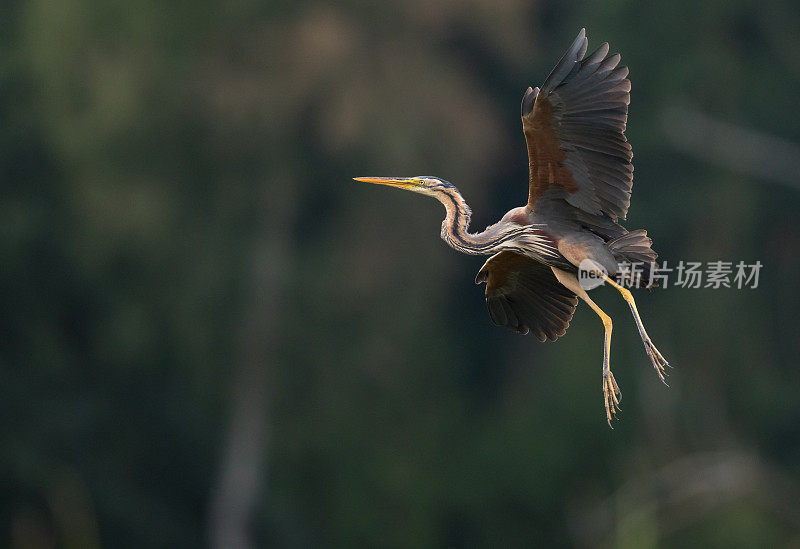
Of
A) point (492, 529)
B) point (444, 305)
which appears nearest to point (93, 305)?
point (444, 305)

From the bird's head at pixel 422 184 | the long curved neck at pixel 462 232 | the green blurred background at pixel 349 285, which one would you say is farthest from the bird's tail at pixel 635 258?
the green blurred background at pixel 349 285

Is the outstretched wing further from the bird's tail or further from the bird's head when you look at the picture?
the bird's head

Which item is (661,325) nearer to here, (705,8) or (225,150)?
(705,8)

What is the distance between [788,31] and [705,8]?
1.07m

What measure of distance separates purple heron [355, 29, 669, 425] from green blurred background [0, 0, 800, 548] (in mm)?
11544

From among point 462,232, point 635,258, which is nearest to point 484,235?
point 462,232

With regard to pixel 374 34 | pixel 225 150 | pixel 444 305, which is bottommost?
pixel 444 305

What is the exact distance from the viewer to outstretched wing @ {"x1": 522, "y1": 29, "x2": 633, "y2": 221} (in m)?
4.49

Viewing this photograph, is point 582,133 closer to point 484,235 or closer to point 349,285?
point 484,235

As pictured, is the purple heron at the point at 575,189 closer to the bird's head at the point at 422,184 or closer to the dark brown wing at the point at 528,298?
the bird's head at the point at 422,184

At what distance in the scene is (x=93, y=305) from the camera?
58.1ft

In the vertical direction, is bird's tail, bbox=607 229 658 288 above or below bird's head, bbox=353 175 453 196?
below

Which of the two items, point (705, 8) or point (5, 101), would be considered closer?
point (5, 101)

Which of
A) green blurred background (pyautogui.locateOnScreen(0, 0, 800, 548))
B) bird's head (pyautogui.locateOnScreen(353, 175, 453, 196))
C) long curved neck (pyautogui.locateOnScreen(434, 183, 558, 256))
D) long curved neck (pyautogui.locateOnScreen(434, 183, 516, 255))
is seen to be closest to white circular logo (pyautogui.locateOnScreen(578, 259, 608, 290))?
long curved neck (pyautogui.locateOnScreen(434, 183, 558, 256))
